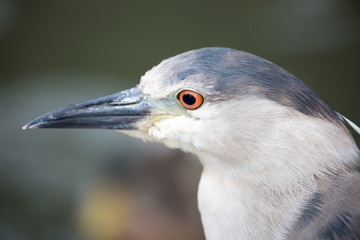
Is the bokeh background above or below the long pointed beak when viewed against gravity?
above

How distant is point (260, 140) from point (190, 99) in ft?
1.04

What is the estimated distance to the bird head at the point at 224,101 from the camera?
1.68 meters

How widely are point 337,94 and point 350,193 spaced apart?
4.55 meters

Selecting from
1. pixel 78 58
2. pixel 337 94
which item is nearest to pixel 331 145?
pixel 337 94

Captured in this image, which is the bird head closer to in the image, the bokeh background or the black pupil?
the black pupil

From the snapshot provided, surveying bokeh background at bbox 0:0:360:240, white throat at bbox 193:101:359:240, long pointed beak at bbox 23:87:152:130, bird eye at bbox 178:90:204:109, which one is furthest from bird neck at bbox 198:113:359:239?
bokeh background at bbox 0:0:360:240

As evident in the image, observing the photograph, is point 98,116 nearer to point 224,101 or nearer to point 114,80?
point 224,101

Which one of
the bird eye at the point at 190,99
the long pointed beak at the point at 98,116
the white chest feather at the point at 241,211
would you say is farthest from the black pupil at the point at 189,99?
the white chest feather at the point at 241,211

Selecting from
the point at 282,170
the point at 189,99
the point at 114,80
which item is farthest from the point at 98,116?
the point at 114,80

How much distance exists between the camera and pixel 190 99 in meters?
1.72

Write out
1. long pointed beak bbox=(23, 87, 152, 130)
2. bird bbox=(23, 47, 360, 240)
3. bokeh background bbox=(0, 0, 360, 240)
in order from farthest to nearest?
1. bokeh background bbox=(0, 0, 360, 240)
2. long pointed beak bbox=(23, 87, 152, 130)
3. bird bbox=(23, 47, 360, 240)

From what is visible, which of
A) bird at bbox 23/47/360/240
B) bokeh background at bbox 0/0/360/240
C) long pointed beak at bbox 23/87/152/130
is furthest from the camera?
bokeh background at bbox 0/0/360/240

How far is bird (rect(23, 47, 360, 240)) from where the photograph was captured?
1.65 meters

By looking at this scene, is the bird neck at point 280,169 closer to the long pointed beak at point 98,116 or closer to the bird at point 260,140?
the bird at point 260,140
